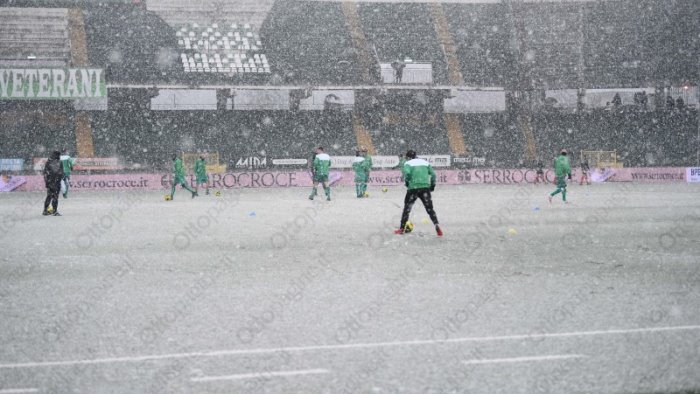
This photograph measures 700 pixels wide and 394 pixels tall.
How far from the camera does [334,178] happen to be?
34.6m

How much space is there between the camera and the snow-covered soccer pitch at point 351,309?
4707mm

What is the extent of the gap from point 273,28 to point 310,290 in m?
35.6

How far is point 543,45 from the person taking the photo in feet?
140

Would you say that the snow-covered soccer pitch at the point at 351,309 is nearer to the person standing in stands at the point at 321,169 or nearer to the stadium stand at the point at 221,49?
the person standing in stands at the point at 321,169

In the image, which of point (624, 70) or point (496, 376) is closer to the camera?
point (496, 376)

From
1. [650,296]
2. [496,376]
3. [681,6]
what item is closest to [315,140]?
[681,6]

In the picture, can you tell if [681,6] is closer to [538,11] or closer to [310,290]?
[538,11]

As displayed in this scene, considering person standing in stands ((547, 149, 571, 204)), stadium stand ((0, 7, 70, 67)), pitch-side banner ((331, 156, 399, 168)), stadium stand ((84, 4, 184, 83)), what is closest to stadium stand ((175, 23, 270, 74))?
stadium stand ((84, 4, 184, 83))

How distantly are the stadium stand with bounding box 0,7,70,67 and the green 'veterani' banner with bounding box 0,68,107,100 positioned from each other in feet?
5.25

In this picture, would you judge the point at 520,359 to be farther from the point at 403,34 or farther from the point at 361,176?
the point at 403,34

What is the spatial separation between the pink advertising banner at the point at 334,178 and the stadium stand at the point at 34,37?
797 cm

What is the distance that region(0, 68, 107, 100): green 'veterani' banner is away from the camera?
3391cm

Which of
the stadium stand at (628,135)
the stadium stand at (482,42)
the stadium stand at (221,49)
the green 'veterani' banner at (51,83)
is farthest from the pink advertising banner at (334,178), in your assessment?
the stadium stand at (221,49)

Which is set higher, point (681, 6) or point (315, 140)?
point (681, 6)
